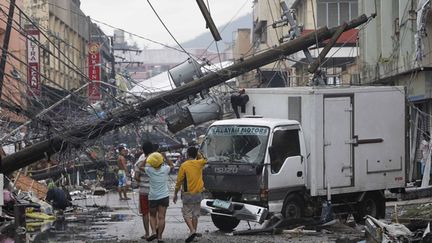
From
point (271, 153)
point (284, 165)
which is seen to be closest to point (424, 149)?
point (284, 165)

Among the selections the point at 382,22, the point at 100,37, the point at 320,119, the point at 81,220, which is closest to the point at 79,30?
the point at 100,37

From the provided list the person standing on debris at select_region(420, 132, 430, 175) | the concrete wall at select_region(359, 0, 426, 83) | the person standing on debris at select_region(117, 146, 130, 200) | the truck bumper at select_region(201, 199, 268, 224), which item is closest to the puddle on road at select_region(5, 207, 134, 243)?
the truck bumper at select_region(201, 199, 268, 224)

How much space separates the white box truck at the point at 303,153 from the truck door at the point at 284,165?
2 centimetres

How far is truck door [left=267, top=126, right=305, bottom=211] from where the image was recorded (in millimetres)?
16375

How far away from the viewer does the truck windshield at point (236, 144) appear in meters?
16.6

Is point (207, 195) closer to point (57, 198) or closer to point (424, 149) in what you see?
point (57, 198)

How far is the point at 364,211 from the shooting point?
720 inches

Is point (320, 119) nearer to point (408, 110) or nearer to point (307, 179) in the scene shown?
point (307, 179)

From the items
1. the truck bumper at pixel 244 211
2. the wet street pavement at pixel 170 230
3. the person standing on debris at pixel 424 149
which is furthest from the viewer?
the person standing on debris at pixel 424 149

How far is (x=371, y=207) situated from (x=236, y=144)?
368 cm

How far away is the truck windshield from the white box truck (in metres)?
0.02

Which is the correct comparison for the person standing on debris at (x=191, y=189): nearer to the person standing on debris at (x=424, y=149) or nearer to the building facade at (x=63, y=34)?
the person standing on debris at (x=424, y=149)

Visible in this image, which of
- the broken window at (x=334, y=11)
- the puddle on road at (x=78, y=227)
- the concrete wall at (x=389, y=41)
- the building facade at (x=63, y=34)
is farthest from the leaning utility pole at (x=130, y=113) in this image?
the broken window at (x=334, y=11)

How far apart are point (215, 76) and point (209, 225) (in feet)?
11.3
